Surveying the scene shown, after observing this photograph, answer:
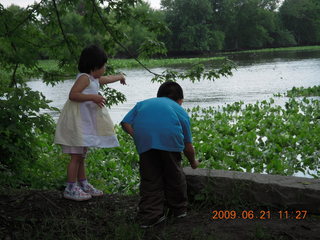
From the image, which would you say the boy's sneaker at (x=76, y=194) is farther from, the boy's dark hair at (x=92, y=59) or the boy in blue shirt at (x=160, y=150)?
the boy's dark hair at (x=92, y=59)

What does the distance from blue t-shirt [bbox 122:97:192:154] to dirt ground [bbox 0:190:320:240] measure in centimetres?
67

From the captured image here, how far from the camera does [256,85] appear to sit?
2027 centimetres

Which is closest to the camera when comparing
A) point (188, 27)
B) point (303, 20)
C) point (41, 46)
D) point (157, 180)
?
point (157, 180)

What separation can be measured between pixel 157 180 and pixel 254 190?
964 mm

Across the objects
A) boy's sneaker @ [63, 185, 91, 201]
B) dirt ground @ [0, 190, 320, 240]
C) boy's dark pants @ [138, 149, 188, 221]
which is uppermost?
boy's dark pants @ [138, 149, 188, 221]

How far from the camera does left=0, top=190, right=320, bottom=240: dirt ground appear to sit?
10.9ft

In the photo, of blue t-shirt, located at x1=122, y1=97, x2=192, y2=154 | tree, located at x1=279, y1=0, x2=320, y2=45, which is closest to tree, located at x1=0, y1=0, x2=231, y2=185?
blue t-shirt, located at x1=122, y1=97, x2=192, y2=154

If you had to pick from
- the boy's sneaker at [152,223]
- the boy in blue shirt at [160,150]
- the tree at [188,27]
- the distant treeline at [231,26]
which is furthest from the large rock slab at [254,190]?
the tree at [188,27]

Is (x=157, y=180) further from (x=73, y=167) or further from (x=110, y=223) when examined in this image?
(x=73, y=167)

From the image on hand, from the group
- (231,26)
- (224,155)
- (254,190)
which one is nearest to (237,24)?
(231,26)

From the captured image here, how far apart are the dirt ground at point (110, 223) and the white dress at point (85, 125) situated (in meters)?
0.65

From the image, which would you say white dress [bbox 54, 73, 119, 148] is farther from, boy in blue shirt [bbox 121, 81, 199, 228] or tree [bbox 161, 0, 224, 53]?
tree [bbox 161, 0, 224, 53]

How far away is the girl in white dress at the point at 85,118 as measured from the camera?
3.66 meters

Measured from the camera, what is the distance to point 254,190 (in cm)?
387
